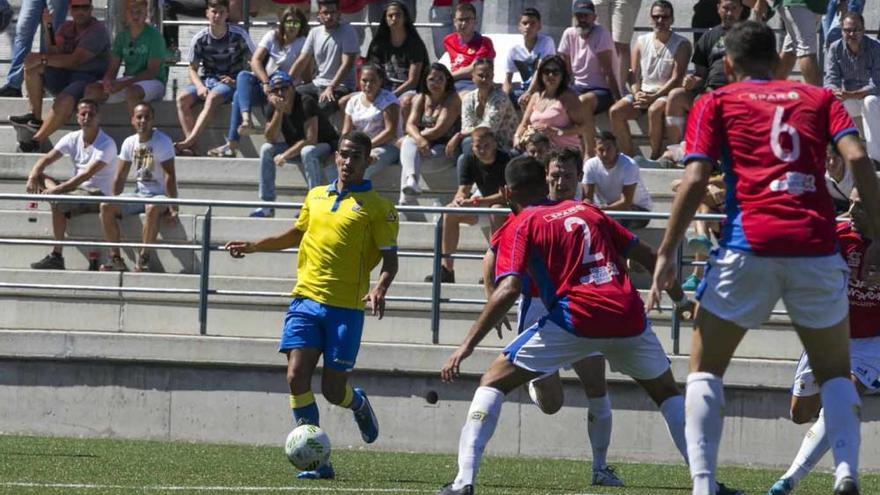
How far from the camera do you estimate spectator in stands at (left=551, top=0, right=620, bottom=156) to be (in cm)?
1717

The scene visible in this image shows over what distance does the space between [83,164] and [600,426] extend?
810 centimetres

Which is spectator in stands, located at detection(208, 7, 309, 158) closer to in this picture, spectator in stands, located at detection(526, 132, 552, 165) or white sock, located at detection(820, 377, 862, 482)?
spectator in stands, located at detection(526, 132, 552, 165)

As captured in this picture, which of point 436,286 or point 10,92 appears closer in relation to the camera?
point 436,286

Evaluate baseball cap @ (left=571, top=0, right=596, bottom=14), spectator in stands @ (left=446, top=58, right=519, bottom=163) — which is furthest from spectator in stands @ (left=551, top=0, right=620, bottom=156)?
spectator in stands @ (left=446, top=58, right=519, bottom=163)

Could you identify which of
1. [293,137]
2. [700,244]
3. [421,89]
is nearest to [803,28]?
[700,244]

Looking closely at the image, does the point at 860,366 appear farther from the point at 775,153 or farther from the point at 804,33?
the point at 804,33

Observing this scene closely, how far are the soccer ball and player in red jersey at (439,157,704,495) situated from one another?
1.78 m

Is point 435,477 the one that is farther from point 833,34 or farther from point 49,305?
point 833,34

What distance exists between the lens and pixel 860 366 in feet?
33.6

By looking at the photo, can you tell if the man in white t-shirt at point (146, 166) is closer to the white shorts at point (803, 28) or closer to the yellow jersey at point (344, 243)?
the yellow jersey at point (344, 243)

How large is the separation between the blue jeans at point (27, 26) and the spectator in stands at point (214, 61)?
1.73 m

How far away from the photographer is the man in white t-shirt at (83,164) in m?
16.9

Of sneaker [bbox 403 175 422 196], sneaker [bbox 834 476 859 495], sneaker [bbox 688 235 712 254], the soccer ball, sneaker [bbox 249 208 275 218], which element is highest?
sneaker [bbox 834 476 859 495]

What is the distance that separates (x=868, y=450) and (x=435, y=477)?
4.09 meters
